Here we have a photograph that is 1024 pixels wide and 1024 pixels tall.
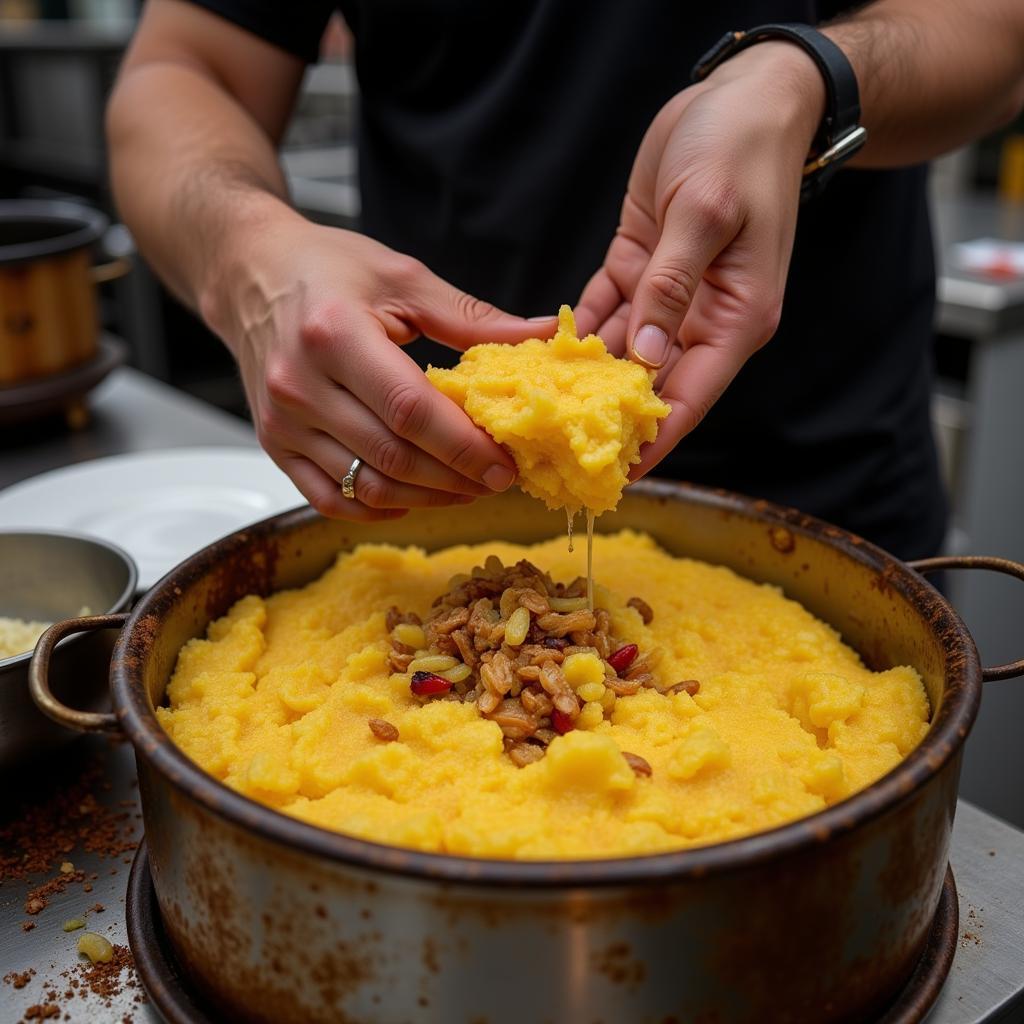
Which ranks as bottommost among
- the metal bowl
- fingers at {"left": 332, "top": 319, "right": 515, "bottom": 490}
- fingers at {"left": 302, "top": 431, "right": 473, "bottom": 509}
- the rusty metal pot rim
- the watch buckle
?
the metal bowl

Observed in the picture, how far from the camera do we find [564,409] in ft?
4.83

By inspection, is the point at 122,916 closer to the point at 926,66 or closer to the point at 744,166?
the point at 744,166

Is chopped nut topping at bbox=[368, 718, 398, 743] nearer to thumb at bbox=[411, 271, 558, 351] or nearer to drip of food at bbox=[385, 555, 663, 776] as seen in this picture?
drip of food at bbox=[385, 555, 663, 776]

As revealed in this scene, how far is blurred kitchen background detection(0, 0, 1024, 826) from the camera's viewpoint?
12.0 ft

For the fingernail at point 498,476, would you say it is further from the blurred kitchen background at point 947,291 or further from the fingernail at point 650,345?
the blurred kitchen background at point 947,291

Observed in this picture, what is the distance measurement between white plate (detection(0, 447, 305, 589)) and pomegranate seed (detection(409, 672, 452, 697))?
931 mm

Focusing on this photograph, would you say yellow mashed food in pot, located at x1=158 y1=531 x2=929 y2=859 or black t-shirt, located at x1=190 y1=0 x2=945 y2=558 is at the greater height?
black t-shirt, located at x1=190 y1=0 x2=945 y2=558

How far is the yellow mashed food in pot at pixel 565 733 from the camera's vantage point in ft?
4.19

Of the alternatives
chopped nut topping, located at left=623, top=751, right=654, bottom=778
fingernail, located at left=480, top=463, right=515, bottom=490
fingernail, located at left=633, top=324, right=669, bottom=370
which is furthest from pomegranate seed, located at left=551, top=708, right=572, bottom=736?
fingernail, located at left=633, top=324, right=669, bottom=370

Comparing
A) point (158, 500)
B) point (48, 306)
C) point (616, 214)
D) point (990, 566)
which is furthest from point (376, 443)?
point (48, 306)

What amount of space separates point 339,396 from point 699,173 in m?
0.62

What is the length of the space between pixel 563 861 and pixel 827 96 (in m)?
1.38

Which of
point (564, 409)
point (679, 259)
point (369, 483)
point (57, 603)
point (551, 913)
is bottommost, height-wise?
point (57, 603)

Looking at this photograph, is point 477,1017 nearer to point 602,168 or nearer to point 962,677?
point 962,677
